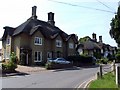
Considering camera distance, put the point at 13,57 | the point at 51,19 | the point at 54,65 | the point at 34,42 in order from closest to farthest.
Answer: the point at 54,65, the point at 13,57, the point at 34,42, the point at 51,19

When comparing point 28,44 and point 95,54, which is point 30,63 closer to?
point 28,44

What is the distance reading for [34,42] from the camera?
46344mm

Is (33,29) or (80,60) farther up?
(33,29)

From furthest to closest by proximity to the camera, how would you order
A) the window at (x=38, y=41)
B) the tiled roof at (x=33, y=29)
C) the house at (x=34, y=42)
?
the window at (x=38, y=41), the tiled roof at (x=33, y=29), the house at (x=34, y=42)

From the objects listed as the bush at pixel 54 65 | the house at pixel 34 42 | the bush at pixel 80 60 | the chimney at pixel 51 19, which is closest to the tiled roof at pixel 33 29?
the house at pixel 34 42

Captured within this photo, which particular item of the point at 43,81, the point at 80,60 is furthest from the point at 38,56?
the point at 43,81

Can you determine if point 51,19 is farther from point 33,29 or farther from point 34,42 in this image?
point 34,42

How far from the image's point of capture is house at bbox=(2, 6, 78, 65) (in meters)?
45.4

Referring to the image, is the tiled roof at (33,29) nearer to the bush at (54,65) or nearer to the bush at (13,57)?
the bush at (13,57)

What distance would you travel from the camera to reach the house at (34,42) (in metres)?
45.4

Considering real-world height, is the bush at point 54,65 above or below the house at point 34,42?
below

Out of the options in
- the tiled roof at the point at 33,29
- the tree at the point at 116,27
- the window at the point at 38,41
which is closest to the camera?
the tree at the point at 116,27

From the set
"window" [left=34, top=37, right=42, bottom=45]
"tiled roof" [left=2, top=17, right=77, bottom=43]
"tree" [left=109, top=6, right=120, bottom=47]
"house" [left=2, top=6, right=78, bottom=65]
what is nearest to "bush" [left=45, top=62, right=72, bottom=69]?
"house" [left=2, top=6, right=78, bottom=65]

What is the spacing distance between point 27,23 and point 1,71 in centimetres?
1998
